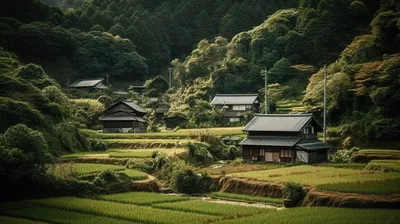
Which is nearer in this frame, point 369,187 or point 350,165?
point 369,187

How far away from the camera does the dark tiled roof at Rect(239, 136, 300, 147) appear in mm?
38281

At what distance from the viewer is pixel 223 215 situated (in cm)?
2297

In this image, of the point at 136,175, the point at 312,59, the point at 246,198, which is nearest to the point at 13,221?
the point at 136,175

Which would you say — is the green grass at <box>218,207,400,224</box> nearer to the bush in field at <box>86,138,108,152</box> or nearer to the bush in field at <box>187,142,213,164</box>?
the bush in field at <box>187,142,213,164</box>

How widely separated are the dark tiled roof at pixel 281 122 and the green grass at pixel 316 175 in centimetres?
481

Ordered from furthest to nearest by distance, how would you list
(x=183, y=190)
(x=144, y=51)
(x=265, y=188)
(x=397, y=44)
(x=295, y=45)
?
(x=144, y=51)
(x=295, y=45)
(x=397, y=44)
(x=183, y=190)
(x=265, y=188)

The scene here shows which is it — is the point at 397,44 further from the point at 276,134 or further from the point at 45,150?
the point at 45,150

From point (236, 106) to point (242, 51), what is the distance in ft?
50.7

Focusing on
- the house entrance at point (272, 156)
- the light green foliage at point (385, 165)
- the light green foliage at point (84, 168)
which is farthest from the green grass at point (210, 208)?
the house entrance at point (272, 156)

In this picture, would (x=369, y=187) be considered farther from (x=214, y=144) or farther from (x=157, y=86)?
(x=157, y=86)

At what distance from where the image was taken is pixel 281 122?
4019 centimetres

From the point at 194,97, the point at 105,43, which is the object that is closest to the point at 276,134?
the point at 194,97

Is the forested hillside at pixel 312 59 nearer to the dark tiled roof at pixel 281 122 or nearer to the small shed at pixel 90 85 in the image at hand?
the dark tiled roof at pixel 281 122

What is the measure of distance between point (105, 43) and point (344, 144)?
166ft
